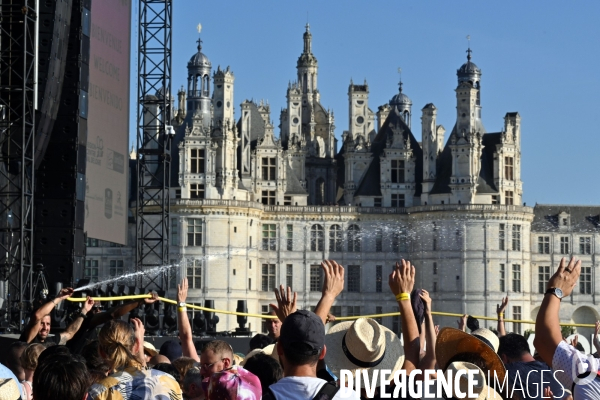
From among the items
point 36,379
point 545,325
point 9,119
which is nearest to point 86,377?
point 36,379

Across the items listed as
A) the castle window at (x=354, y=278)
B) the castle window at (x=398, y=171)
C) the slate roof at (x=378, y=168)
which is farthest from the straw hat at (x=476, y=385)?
the castle window at (x=398, y=171)

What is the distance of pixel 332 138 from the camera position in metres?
82.8

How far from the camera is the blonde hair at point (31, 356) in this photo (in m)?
10.8

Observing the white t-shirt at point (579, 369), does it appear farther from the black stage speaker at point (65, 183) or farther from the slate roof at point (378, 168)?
the slate roof at point (378, 168)

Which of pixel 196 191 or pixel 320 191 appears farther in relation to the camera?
pixel 320 191

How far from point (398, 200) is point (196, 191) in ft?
40.2

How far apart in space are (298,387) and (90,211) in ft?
91.0

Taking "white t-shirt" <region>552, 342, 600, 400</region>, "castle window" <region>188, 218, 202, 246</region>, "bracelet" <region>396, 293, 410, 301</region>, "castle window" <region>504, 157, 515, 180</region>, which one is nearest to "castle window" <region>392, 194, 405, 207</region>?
"castle window" <region>504, 157, 515, 180</region>

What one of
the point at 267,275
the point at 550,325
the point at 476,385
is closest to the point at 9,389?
the point at 476,385

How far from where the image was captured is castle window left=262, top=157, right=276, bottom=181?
73444 millimetres

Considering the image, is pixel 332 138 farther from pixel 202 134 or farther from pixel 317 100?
pixel 202 134

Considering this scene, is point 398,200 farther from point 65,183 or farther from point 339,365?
point 339,365

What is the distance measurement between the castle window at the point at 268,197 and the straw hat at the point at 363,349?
2559 inches

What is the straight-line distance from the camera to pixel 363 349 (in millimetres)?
8539
